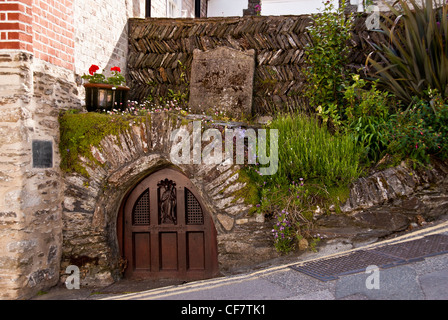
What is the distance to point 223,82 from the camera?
233 inches

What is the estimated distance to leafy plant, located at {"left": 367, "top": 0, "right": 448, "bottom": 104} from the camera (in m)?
4.80

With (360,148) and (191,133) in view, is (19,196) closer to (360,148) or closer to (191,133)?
(191,133)

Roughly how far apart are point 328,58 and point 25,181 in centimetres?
420

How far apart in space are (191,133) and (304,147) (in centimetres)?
131

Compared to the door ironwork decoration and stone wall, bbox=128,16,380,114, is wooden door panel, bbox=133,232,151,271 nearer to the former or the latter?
the door ironwork decoration

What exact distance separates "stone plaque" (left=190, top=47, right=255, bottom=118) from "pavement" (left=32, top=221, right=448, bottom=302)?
275cm

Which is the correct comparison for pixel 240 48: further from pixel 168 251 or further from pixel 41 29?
pixel 168 251

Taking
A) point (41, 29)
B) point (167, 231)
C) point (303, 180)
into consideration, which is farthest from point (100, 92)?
point (303, 180)

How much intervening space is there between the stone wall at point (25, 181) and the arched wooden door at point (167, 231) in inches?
39.9

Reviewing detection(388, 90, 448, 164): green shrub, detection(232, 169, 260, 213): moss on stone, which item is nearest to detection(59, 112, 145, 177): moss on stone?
detection(232, 169, 260, 213): moss on stone

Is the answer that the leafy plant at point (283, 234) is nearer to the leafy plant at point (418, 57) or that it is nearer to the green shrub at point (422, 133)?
the green shrub at point (422, 133)

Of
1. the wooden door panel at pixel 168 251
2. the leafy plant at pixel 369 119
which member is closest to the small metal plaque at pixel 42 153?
the wooden door panel at pixel 168 251

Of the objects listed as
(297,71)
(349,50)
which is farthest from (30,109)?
(349,50)

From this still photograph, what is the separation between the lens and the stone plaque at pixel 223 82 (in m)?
5.87
